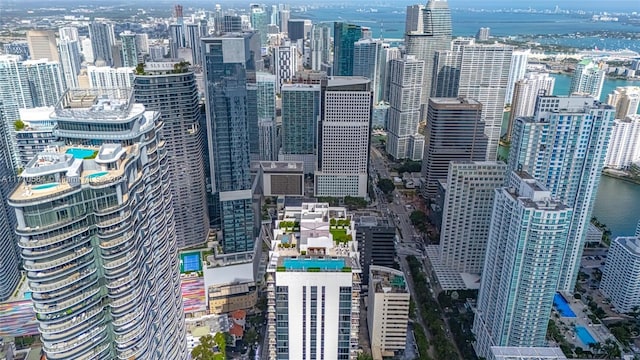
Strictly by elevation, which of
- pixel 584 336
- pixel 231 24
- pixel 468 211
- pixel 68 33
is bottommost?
pixel 584 336

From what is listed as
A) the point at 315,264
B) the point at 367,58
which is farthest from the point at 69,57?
the point at 315,264

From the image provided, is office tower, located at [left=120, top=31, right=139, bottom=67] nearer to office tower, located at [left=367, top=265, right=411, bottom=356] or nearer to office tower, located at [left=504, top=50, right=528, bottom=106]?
office tower, located at [left=367, top=265, right=411, bottom=356]

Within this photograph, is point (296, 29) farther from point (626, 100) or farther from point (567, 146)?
point (567, 146)

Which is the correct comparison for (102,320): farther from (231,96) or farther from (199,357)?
(231,96)

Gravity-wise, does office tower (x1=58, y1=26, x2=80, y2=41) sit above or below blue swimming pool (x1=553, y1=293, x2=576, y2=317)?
above

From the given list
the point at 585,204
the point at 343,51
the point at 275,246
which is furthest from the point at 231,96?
the point at 343,51

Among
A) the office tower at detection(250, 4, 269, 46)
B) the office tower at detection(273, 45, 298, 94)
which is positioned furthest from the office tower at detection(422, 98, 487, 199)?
the office tower at detection(250, 4, 269, 46)
